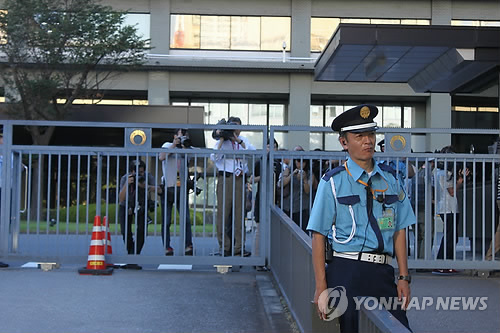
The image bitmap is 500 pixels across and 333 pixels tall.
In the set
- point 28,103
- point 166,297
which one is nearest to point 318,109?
point 28,103

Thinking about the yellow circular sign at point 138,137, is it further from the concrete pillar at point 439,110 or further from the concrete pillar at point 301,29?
the concrete pillar at point 439,110

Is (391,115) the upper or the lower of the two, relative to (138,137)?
upper

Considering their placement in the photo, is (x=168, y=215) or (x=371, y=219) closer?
(x=371, y=219)

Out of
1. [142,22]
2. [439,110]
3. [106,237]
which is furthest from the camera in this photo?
[439,110]

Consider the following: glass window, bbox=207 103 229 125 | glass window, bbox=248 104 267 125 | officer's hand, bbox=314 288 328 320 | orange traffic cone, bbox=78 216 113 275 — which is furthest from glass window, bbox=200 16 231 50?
officer's hand, bbox=314 288 328 320

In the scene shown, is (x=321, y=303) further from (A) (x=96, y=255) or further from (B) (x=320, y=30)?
(B) (x=320, y=30)

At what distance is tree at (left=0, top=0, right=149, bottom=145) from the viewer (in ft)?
76.8

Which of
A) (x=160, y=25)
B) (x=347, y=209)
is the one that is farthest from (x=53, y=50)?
(x=347, y=209)

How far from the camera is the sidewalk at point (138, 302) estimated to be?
18.5 ft

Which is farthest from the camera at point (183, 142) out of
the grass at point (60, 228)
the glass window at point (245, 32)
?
the glass window at point (245, 32)

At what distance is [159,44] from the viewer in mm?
30078

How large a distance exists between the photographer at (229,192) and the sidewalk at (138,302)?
429 mm

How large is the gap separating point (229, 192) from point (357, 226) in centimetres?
525

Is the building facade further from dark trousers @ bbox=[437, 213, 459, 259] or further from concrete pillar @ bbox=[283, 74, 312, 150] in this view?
dark trousers @ bbox=[437, 213, 459, 259]
